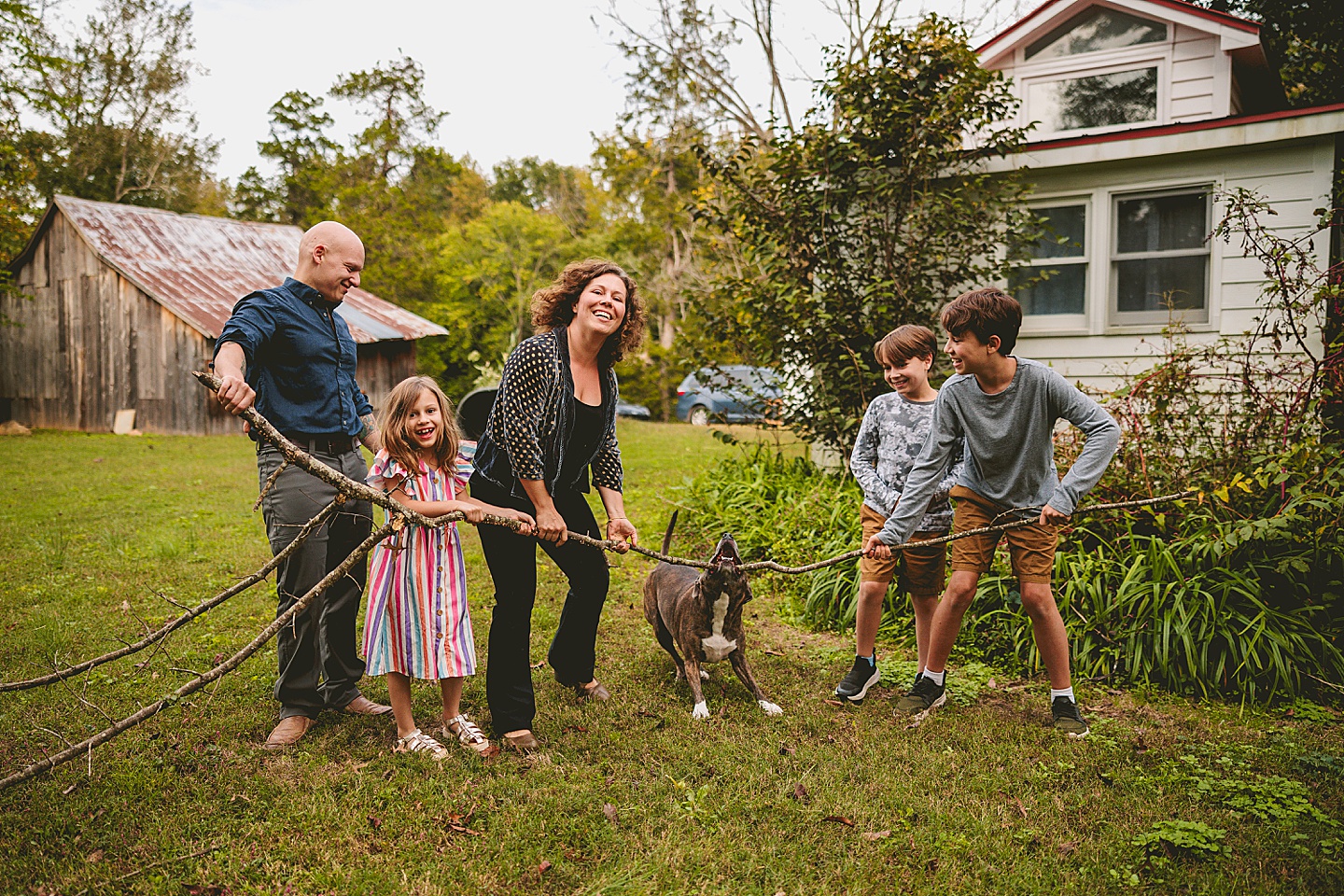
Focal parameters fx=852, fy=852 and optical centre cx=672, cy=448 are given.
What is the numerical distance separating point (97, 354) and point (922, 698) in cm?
2366

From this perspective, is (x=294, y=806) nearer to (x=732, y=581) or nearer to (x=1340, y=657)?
(x=732, y=581)

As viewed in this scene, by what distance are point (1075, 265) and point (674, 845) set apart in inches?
348

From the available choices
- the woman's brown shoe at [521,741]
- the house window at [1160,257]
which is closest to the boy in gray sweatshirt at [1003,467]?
the woman's brown shoe at [521,741]

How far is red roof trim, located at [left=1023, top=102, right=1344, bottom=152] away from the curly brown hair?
257 inches

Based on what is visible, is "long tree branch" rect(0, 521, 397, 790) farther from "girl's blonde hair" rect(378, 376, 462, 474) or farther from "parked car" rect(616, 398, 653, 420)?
"parked car" rect(616, 398, 653, 420)

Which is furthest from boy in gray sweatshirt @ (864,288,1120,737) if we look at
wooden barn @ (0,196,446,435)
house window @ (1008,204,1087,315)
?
wooden barn @ (0,196,446,435)

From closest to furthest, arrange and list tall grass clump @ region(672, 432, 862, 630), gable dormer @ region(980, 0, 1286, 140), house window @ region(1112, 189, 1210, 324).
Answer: tall grass clump @ region(672, 432, 862, 630) → house window @ region(1112, 189, 1210, 324) → gable dormer @ region(980, 0, 1286, 140)

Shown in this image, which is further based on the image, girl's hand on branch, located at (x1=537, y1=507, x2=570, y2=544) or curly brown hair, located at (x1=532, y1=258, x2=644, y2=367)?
curly brown hair, located at (x1=532, y1=258, x2=644, y2=367)

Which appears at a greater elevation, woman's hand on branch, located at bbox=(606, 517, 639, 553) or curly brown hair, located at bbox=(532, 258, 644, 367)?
curly brown hair, located at bbox=(532, 258, 644, 367)

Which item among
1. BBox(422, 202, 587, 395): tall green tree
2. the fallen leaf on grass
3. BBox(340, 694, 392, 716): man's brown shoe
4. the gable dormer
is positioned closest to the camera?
the fallen leaf on grass

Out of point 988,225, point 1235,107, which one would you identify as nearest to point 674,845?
point 988,225

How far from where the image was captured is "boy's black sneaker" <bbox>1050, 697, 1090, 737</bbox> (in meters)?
4.14

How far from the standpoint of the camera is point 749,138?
7.92 m

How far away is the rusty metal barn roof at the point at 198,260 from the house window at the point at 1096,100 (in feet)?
51.3
